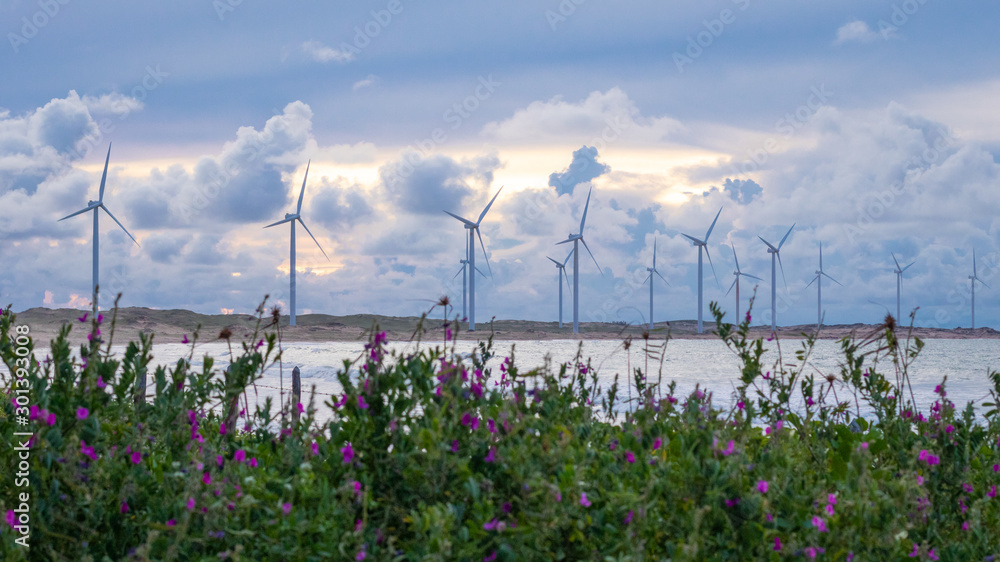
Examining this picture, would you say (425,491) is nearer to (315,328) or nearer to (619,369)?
(619,369)

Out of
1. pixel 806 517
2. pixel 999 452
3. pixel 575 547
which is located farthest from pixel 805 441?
pixel 575 547

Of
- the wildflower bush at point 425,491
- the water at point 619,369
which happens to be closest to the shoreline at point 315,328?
the water at point 619,369

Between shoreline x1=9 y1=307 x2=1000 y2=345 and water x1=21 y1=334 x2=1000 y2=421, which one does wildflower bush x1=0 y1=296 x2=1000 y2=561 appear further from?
shoreline x1=9 y1=307 x2=1000 y2=345

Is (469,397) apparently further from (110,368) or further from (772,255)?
(772,255)

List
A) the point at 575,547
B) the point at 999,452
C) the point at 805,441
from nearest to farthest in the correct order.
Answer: the point at 575,547
the point at 999,452
the point at 805,441

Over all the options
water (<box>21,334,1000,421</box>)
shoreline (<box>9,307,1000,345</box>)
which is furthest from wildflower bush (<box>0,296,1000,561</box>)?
shoreline (<box>9,307,1000,345</box>)

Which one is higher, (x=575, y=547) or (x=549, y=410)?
(x=549, y=410)

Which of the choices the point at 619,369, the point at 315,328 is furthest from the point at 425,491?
the point at 315,328

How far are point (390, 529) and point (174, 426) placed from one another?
2.42 m

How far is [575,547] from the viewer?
137 inches

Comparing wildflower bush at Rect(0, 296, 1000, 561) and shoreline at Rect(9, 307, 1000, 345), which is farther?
shoreline at Rect(9, 307, 1000, 345)

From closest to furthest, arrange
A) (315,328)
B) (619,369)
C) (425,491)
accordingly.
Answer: (425,491), (619,369), (315,328)

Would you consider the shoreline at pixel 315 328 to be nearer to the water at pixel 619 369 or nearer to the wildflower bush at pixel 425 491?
the water at pixel 619 369

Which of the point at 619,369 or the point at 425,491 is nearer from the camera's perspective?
the point at 425,491
